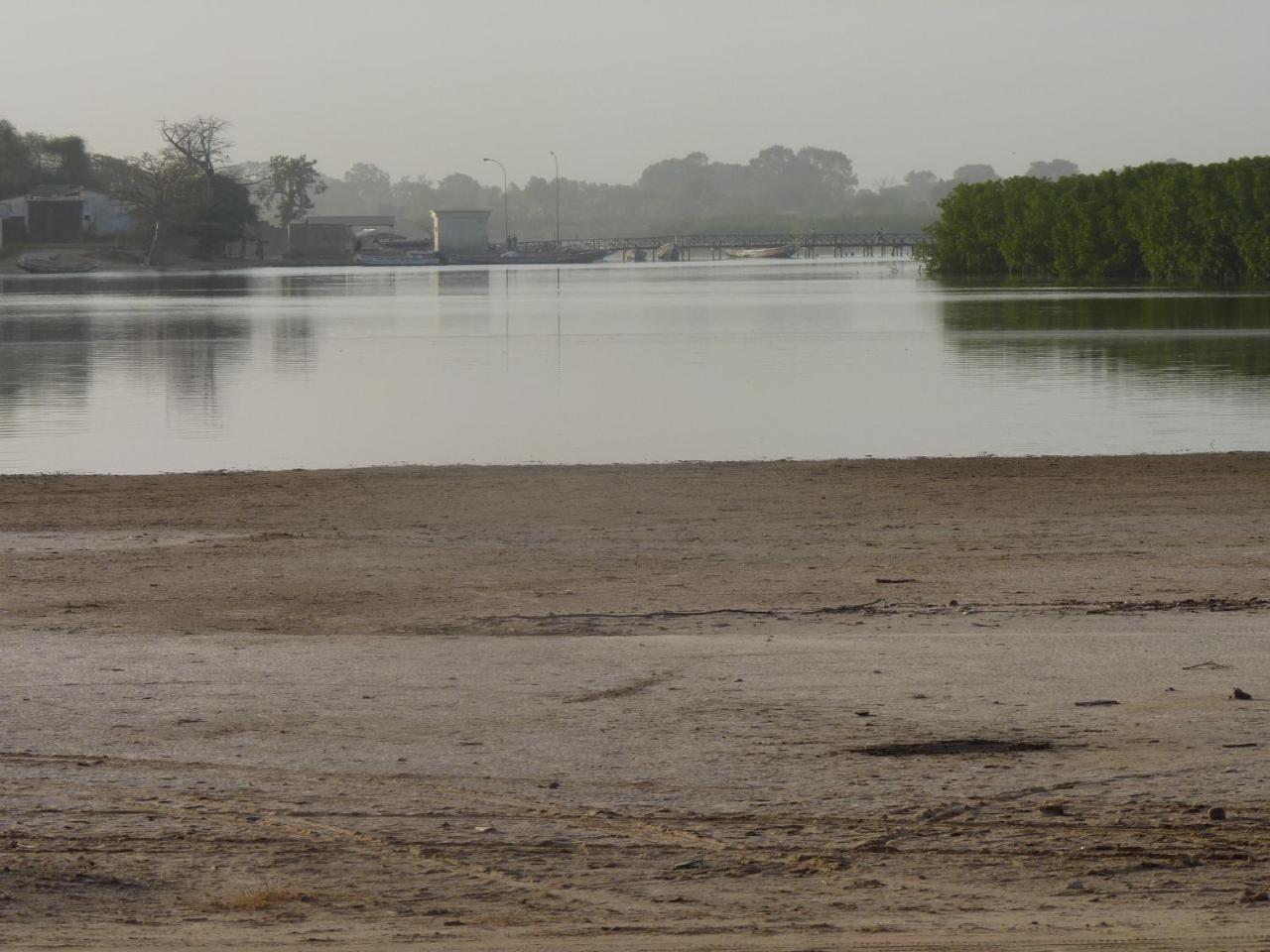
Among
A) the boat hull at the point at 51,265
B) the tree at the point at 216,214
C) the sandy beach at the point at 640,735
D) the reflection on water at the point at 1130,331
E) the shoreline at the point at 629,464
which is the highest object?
the tree at the point at 216,214

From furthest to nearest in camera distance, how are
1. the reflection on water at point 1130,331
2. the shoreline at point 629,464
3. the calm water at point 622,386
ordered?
the reflection on water at point 1130,331, the calm water at point 622,386, the shoreline at point 629,464

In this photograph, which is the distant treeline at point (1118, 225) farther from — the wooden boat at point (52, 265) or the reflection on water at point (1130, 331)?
the wooden boat at point (52, 265)

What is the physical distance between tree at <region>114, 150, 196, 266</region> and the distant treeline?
239 feet

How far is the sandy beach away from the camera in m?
5.88

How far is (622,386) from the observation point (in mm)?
31062

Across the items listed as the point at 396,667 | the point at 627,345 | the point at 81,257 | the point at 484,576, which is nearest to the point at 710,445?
the point at 484,576

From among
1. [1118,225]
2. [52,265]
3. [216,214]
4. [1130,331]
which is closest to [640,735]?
[1130,331]

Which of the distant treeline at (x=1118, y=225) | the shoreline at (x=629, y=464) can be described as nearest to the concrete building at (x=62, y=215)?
the distant treeline at (x=1118, y=225)

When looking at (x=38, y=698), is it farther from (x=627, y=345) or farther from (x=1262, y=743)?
(x=627, y=345)

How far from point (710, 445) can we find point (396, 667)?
1289 centimetres

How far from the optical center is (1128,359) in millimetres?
34969

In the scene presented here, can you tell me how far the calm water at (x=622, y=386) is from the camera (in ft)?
72.6

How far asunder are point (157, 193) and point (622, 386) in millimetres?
144169

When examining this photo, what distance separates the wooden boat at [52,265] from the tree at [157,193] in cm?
929
